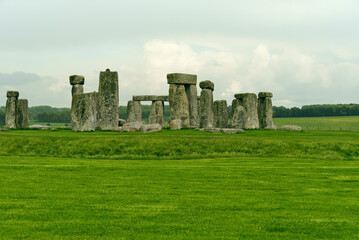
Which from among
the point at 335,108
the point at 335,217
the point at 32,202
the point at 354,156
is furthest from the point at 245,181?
the point at 335,108

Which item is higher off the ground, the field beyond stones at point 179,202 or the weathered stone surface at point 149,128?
the weathered stone surface at point 149,128

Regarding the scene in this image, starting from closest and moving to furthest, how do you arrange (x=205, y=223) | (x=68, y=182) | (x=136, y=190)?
1. (x=205, y=223)
2. (x=136, y=190)
3. (x=68, y=182)

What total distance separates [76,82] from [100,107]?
205 inches

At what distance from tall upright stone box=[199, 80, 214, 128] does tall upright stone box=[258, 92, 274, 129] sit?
5597 millimetres

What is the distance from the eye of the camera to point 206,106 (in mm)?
39281

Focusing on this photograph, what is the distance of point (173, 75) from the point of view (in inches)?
1481

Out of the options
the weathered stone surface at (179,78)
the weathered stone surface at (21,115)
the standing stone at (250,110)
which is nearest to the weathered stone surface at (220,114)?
the standing stone at (250,110)

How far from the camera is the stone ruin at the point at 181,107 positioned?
32.8 m

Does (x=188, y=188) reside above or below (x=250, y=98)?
below

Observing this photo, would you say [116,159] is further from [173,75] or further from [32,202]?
[173,75]

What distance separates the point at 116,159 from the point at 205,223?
15.2 meters

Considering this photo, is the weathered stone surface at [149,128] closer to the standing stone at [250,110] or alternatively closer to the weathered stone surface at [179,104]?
the weathered stone surface at [179,104]

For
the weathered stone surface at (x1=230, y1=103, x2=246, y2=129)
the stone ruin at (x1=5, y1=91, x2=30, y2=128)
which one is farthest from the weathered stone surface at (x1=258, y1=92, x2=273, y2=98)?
the stone ruin at (x1=5, y1=91, x2=30, y2=128)

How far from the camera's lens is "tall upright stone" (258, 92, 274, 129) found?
4206 centimetres
